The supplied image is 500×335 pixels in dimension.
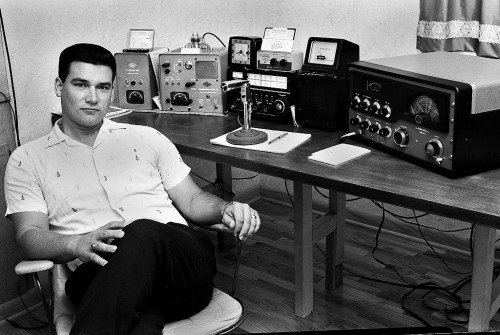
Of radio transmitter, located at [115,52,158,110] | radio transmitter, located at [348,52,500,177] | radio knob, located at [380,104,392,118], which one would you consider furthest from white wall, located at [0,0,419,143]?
radio knob, located at [380,104,392,118]

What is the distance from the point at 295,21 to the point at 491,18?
49.4 inches

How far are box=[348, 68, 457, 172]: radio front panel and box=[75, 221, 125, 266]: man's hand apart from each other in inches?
37.1

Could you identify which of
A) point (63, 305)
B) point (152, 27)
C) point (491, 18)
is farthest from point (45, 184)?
point (491, 18)

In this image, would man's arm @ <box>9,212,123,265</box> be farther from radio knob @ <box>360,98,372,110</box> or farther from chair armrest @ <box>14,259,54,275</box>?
radio knob @ <box>360,98,372,110</box>

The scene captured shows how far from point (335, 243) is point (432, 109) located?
3.61 ft

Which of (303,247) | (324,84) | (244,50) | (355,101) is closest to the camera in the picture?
(355,101)

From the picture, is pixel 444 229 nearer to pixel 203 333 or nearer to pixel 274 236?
pixel 274 236

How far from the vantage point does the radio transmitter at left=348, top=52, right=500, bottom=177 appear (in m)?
→ 1.77

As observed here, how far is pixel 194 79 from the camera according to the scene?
273cm

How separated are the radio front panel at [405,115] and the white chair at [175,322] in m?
0.74

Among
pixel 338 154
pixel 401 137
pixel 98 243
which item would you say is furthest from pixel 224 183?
pixel 98 243

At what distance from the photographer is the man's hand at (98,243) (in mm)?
1614

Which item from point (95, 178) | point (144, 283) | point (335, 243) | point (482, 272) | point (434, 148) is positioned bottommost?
point (335, 243)

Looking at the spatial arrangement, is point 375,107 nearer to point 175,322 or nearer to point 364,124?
point 364,124
